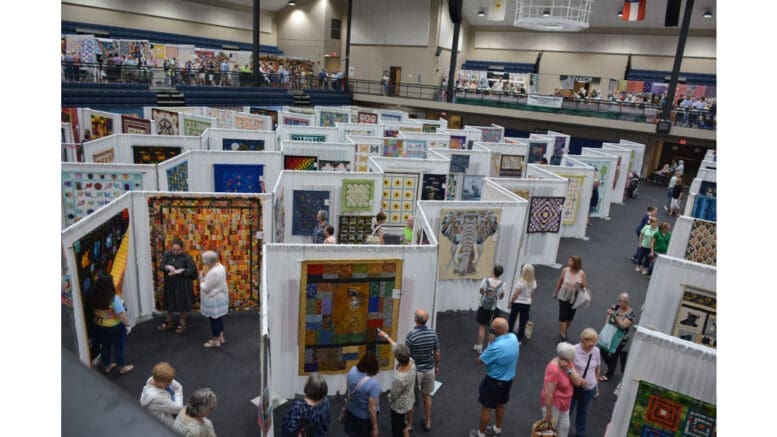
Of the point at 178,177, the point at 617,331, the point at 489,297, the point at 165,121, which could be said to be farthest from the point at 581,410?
the point at 165,121

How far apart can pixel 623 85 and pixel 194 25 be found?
24765 millimetres

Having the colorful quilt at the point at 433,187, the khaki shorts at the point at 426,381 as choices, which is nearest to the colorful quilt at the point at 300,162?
the colorful quilt at the point at 433,187

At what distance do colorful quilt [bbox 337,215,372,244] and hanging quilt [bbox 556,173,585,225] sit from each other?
5.27m

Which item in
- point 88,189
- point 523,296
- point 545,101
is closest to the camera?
point 523,296

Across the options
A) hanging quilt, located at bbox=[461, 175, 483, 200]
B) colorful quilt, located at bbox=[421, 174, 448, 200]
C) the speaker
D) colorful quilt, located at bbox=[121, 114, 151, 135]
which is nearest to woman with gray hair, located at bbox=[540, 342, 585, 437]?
colorful quilt, located at bbox=[421, 174, 448, 200]

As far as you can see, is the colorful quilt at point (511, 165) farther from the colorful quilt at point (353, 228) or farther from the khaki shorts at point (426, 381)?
the khaki shorts at point (426, 381)

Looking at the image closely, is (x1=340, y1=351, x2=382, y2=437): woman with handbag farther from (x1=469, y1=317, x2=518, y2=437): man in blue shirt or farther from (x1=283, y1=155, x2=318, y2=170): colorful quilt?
(x1=283, y1=155, x2=318, y2=170): colorful quilt

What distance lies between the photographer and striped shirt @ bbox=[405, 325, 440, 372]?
4934 mm

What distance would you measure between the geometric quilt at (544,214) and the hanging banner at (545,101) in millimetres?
14589

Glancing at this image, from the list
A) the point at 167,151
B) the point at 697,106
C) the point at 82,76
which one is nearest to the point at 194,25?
the point at 82,76

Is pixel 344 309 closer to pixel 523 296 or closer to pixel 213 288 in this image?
pixel 213 288

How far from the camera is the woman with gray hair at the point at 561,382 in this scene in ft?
15.2

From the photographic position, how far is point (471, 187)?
12.9 metres

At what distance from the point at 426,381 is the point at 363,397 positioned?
3.15 feet
